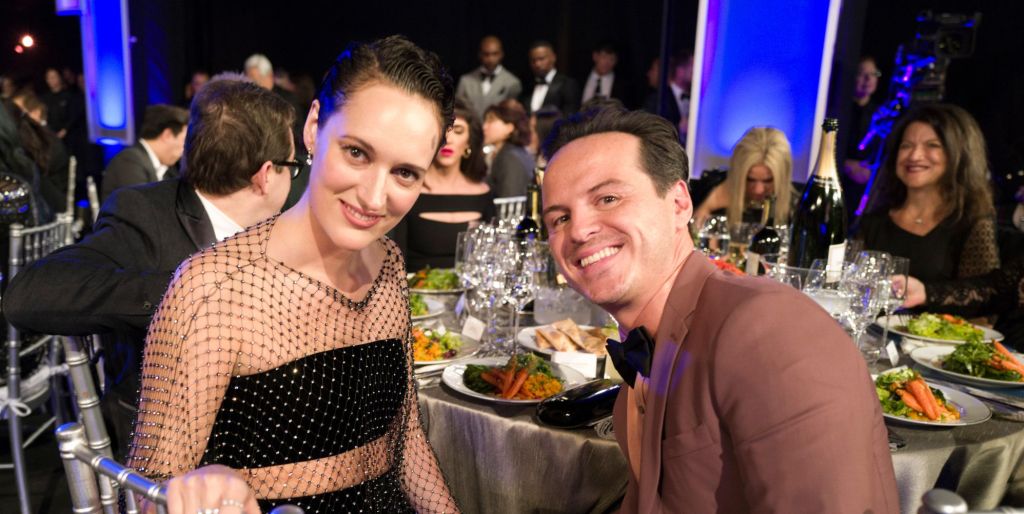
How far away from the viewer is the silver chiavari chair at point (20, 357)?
2.84 metres

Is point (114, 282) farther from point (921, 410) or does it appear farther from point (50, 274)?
point (921, 410)

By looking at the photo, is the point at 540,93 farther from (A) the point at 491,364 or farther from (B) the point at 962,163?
(A) the point at 491,364

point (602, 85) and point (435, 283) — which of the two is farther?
point (602, 85)

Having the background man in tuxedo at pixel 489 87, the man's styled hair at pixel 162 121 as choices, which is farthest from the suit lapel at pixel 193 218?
the background man in tuxedo at pixel 489 87

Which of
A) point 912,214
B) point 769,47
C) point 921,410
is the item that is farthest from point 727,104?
point 921,410

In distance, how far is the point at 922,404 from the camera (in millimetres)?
1906

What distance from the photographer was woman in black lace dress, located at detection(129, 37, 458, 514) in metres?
1.37

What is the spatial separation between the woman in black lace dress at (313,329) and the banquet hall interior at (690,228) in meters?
0.14

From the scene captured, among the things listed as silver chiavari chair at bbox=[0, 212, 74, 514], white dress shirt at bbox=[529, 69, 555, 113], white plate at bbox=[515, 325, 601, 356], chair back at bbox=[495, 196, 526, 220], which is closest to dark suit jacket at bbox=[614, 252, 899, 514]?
white plate at bbox=[515, 325, 601, 356]

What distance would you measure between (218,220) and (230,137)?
248 mm

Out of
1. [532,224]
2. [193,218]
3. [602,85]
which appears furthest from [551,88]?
[193,218]

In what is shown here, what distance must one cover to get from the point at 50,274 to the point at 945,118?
3.63 metres

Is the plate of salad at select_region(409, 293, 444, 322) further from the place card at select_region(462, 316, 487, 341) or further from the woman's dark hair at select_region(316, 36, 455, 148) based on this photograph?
the woman's dark hair at select_region(316, 36, 455, 148)

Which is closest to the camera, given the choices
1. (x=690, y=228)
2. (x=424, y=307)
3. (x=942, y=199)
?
(x=424, y=307)
